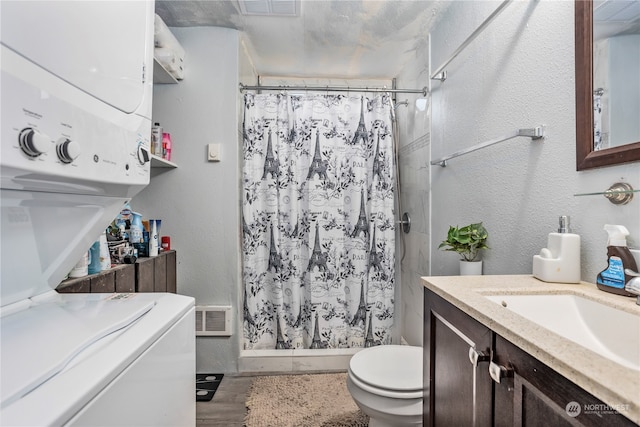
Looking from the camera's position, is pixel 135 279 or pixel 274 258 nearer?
pixel 135 279

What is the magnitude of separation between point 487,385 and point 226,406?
5.17 ft

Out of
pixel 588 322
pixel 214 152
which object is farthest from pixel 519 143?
pixel 214 152

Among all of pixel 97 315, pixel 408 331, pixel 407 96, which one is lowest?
pixel 408 331

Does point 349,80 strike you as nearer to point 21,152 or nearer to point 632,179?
point 632,179

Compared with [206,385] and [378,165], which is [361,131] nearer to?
[378,165]

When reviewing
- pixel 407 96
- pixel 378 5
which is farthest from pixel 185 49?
pixel 407 96

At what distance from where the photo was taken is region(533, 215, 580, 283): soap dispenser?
901 millimetres

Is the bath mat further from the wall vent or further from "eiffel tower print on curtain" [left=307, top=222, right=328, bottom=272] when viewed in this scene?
"eiffel tower print on curtain" [left=307, top=222, right=328, bottom=272]

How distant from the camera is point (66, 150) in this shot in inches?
23.2

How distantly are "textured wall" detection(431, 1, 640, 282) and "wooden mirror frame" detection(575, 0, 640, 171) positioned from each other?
0.03 meters

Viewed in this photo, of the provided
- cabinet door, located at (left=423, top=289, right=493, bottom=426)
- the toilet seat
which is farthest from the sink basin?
the toilet seat

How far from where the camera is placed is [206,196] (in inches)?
81.1

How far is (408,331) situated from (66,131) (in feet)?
7.24

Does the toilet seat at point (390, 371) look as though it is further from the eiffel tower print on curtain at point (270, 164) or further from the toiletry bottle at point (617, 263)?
the eiffel tower print on curtain at point (270, 164)
